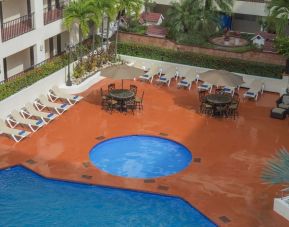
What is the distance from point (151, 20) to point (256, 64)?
1144 cm

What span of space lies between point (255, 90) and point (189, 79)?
13.9 feet

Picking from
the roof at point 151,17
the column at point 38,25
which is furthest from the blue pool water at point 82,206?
the roof at point 151,17

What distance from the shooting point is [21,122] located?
26.2 meters

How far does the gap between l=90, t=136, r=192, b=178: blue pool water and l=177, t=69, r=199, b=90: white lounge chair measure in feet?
24.1

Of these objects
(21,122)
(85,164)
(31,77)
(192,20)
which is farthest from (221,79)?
(21,122)

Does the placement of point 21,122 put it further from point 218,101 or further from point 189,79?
point 189,79

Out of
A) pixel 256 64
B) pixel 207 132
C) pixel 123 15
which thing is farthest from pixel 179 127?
pixel 123 15

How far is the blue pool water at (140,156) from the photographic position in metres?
23.1

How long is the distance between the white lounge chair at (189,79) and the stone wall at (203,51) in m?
1.87

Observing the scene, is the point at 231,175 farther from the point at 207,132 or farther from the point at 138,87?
the point at 138,87

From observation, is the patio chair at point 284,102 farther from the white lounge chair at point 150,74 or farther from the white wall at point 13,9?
the white wall at point 13,9

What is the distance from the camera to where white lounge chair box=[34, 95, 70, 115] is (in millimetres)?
28281

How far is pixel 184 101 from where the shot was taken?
3106cm

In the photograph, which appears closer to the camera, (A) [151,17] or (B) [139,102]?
(B) [139,102]
